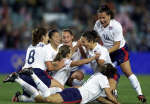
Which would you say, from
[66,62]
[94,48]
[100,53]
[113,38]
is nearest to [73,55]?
[113,38]

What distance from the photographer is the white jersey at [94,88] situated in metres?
9.78

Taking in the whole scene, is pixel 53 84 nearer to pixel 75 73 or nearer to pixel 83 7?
pixel 75 73

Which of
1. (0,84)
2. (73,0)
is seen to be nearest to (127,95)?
(0,84)

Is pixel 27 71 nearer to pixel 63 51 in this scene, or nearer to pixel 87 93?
pixel 63 51

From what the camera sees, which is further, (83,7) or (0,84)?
(83,7)

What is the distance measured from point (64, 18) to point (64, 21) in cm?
21

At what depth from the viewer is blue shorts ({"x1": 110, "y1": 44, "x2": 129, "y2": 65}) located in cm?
1158

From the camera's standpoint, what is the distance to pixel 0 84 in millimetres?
14406

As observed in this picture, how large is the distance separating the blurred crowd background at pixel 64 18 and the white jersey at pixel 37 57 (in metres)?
8.98

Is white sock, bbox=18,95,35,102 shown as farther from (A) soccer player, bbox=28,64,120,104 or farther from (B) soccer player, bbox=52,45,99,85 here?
(B) soccer player, bbox=52,45,99,85

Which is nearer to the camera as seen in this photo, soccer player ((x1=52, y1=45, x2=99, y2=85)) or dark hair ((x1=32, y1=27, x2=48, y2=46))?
soccer player ((x1=52, y1=45, x2=99, y2=85))

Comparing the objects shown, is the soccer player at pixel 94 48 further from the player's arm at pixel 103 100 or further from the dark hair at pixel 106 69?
the player's arm at pixel 103 100

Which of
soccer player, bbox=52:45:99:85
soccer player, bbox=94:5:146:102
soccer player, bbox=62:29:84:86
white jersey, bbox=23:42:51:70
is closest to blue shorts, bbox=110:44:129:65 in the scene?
soccer player, bbox=94:5:146:102

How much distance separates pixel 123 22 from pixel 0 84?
774cm
